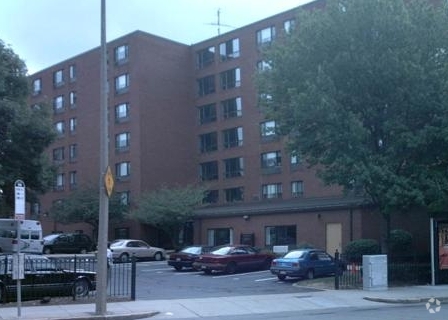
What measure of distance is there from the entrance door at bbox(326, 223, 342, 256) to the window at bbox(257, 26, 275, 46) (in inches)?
959

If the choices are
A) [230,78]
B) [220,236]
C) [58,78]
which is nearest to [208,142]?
[230,78]

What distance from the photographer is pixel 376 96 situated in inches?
1081

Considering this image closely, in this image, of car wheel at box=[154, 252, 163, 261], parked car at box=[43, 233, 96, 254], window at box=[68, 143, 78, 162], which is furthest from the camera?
window at box=[68, 143, 78, 162]

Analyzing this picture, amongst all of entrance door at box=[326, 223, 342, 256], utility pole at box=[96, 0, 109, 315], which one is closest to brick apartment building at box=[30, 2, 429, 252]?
entrance door at box=[326, 223, 342, 256]

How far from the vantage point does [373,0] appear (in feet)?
89.8

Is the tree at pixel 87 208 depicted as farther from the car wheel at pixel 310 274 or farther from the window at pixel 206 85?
the car wheel at pixel 310 274

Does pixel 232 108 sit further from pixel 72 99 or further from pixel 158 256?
pixel 158 256

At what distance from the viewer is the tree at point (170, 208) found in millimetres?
52281

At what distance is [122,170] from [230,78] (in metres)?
13.5

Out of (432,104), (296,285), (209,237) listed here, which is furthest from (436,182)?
(209,237)

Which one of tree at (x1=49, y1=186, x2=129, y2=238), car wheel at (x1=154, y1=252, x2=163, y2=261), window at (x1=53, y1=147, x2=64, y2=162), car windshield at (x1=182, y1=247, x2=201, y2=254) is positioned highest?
window at (x1=53, y1=147, x2=64, y2=162)

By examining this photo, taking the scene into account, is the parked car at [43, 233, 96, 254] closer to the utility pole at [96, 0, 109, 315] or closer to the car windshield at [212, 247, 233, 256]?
the car windshield at [212, 247, 233, 256]

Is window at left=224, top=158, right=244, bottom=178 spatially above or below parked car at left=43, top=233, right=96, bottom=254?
above

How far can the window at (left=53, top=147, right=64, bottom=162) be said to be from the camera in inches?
2849
